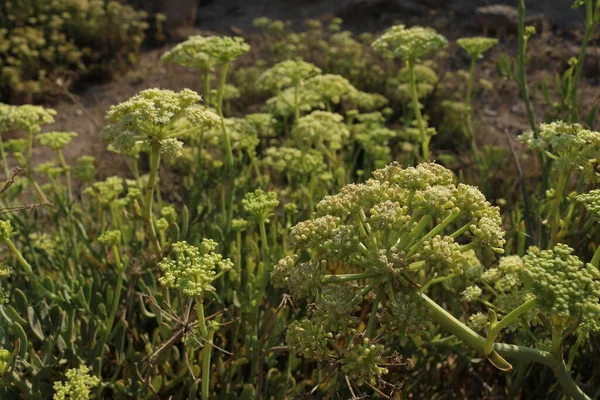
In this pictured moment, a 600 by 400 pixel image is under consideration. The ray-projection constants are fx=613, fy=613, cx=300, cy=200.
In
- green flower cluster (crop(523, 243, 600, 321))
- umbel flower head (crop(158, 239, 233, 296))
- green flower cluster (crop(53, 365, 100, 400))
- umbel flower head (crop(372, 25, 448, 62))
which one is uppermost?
umbel flower head (crop(372, 25, 448, 62))

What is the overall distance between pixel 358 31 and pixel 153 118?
8289mm

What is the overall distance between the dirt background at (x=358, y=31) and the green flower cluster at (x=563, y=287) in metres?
5.00

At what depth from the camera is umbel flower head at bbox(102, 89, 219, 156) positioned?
94.7 inches

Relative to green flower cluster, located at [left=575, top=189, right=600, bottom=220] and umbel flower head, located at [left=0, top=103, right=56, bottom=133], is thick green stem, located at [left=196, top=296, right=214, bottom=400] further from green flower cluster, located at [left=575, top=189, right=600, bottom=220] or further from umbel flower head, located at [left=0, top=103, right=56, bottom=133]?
umbel flower head, located at [left=0, top=103, right=56, bottom=133]

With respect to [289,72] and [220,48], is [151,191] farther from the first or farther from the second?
[289,72]

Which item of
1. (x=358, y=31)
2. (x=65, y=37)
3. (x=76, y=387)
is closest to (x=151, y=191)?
(x=76, y=387)

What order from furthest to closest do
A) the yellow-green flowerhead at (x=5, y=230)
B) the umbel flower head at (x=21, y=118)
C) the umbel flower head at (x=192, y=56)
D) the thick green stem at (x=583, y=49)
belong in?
the umbel flower head at (x=21, y=118)
the umbel flower head at (x=192, y=56)
the thick green stem at (x=583, y=49)
the yellow-green flowerhead at (x=5, y=230)

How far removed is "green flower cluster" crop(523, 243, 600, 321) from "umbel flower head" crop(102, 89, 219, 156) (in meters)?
1.42

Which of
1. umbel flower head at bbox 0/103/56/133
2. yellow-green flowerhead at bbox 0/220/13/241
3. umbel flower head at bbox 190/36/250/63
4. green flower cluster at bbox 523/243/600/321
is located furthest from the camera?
umbel flower head at bbox 0/103/56/133

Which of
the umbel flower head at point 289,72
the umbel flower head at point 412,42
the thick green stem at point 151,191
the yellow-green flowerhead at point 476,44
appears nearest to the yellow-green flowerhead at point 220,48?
the umbel flower head at point 289,72

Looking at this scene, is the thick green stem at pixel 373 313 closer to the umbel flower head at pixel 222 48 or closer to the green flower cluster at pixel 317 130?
the umbel flower head at pixel 222 48

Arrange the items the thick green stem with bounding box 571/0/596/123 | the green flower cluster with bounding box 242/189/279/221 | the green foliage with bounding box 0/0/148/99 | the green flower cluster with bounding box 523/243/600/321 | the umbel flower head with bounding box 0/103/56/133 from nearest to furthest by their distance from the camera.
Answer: the green flower cluster with bounding box 523/243/600/321
the green flower cluster with bounding box 242/189/279/221
the thick green stem with bounding box 571/0/596/123
the umbel flower head with bounding box 0/103/56/133
the green foliage with bounding box 0/0/148/99

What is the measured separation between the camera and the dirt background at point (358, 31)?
7434mm

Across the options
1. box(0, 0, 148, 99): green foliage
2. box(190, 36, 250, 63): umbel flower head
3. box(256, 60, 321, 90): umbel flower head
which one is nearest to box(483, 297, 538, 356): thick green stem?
box(190, 36, 250, 63): umbel flower head
